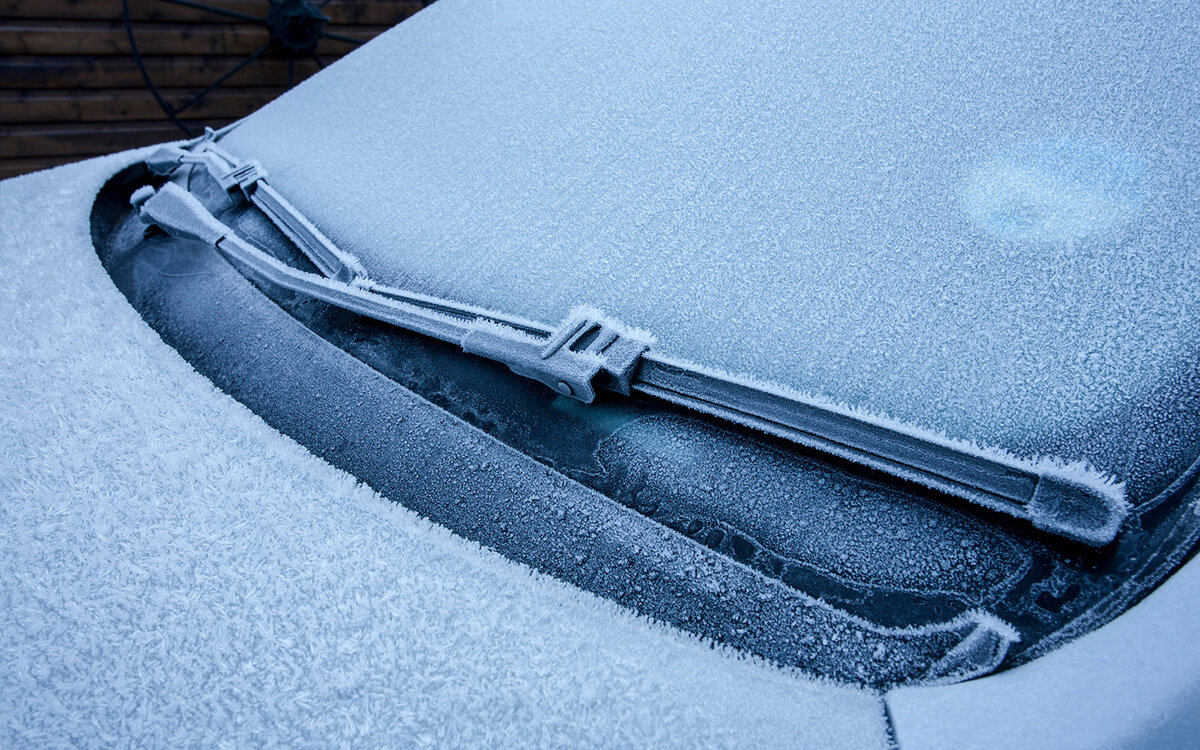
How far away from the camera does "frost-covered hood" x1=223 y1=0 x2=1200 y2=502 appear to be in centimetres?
43

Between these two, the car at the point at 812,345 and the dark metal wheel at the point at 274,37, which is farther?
the dark metal wheel at the point at 274,37

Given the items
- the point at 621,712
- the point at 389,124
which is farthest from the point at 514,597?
the point at 389,124

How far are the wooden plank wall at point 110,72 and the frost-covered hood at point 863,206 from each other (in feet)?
12.0

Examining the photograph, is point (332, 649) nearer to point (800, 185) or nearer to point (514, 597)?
point (514, 597)

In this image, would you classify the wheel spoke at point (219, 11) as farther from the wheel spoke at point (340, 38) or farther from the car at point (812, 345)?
the car at point (812, 345)

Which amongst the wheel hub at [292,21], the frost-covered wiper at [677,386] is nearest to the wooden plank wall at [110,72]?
the wheel hub at [292,21]

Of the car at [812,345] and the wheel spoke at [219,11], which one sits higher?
the car at [812,345]

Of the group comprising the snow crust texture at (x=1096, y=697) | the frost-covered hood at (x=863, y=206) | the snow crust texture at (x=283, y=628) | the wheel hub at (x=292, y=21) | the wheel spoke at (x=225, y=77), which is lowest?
the wheel spoke at (x=225, y=77)

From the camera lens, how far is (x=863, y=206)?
54cm

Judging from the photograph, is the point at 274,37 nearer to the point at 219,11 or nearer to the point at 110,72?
the point at 219,11

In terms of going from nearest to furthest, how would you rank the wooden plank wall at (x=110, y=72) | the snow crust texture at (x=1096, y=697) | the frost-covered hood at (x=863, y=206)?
the snow crust texture at (x=1096, y=697) → the frost-covered hood at (x=863, y=206) → the wooden plank wall at (x=110, y=72)

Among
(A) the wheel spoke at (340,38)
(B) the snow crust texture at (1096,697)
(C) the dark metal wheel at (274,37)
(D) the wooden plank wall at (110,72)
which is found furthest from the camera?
(A) the wheel spoke at (340,38)

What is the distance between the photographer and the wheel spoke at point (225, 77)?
11.8ft

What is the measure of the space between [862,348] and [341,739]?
0.43 m
